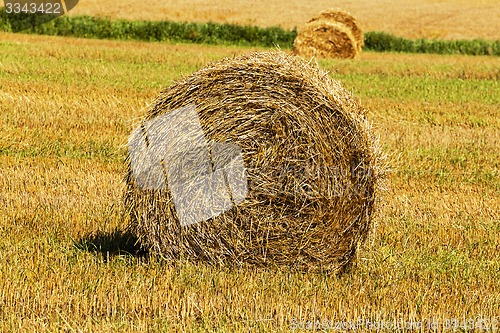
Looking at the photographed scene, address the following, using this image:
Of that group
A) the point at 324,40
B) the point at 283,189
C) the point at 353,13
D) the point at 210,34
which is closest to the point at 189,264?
the point at 283,189

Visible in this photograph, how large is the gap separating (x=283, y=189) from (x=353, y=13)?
31.8 meters

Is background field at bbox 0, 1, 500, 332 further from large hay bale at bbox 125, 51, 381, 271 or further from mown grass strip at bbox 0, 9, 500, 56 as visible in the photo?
mown grass strip at bbox 0, 9, 500, 56

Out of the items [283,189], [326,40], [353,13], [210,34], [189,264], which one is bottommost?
[210,34]

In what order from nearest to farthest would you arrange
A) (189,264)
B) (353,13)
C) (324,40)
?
(189,264), (324,40), (353,13)

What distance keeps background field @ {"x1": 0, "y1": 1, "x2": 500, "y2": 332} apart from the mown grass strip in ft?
55.6

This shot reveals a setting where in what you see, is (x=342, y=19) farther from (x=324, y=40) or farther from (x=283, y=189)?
(x=283, y=189)

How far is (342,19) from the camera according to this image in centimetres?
2388

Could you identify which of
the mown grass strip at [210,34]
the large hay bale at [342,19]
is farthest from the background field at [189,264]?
the mown grass strip at [210,34]

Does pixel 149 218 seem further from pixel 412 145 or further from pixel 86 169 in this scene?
pixel 412 145

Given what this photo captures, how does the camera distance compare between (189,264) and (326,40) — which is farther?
(326,40)

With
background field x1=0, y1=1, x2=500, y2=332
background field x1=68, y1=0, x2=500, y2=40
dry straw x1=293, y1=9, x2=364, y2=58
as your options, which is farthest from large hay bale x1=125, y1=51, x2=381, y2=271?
background field x1=68, y1=0, x2=500, y2=40

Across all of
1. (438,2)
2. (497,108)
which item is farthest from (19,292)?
(438,2)

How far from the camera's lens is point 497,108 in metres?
14.7

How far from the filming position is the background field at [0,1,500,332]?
16.5 feet
